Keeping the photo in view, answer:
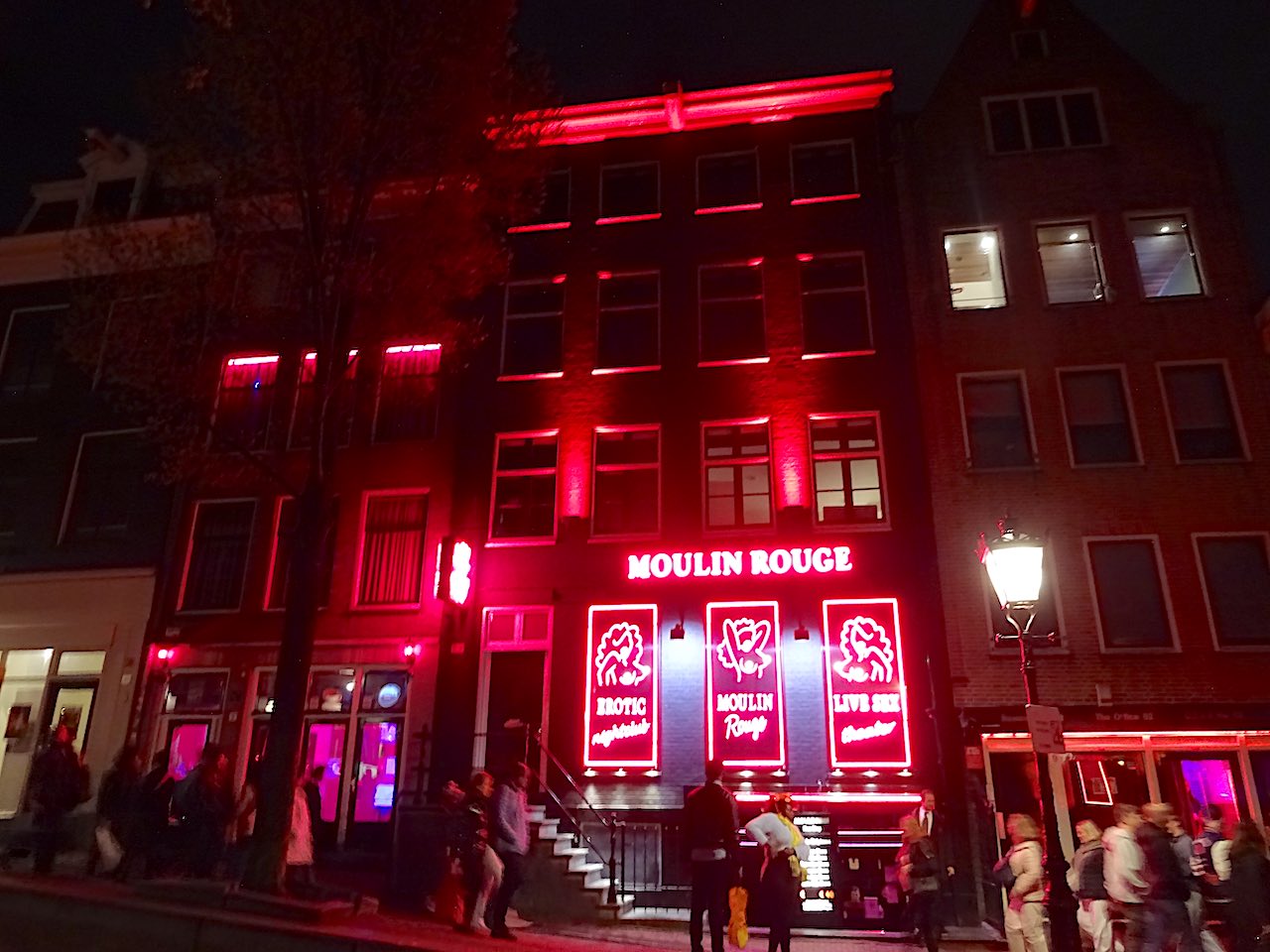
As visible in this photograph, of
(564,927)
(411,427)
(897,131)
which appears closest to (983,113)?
(897,131)

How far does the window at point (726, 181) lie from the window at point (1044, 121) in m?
5.21

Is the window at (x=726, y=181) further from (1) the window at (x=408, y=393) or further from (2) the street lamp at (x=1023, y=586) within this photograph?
(2) the street lamp at (x=1023, y=586)

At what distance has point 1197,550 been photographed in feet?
50.8

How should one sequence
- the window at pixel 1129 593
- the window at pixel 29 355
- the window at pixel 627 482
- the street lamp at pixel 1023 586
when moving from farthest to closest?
1. the window at pixel 29 355
2. the window at pixel 627 482
3. the window at pixel 1129 593
4. the street lamp at pixel 1023 586

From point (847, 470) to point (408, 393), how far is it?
32.5 ft

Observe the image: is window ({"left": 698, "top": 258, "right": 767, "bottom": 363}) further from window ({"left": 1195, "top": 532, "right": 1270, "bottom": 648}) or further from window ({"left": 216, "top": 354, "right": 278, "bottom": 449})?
window ({"left": 216, "top": 354, "right": 278, "bottom": 449})

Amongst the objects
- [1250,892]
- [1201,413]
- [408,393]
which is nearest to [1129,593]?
[1201,413]

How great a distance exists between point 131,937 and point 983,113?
809 inches

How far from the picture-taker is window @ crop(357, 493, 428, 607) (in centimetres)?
1780

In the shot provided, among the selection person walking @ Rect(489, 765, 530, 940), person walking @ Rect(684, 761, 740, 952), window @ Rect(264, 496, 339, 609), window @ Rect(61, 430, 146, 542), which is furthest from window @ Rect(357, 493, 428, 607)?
person walking @ Rect(684, 761, 740, 952)

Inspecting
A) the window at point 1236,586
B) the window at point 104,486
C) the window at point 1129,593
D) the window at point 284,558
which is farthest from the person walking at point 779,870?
the window at point 104,486

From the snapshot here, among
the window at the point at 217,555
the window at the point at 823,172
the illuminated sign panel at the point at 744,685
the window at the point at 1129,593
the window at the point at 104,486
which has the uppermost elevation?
the window at the point at 823,172

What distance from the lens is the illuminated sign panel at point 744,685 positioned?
50.4 feet

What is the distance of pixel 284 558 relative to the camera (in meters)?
18.8
